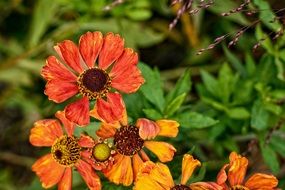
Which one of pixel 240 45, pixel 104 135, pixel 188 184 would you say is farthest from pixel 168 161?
pixel 240 45

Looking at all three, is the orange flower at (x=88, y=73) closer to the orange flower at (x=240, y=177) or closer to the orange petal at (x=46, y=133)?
the orange petal at (x=46, y=133)

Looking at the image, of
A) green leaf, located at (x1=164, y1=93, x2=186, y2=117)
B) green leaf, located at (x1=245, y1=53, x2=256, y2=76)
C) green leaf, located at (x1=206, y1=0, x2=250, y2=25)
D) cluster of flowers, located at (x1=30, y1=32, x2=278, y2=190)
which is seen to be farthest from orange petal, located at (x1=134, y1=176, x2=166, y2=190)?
green leaf, located at (x1=206, y1=0, x2=250, y2=25)

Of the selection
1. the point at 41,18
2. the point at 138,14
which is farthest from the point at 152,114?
the point at 41,18

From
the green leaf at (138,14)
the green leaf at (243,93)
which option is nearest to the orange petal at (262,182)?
the green leaf at (243,93)

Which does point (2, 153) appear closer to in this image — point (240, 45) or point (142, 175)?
point (240, 45)

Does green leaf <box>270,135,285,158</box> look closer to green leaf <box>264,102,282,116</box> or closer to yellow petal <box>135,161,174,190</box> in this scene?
green leaf <box>264,102,282,116</box>
